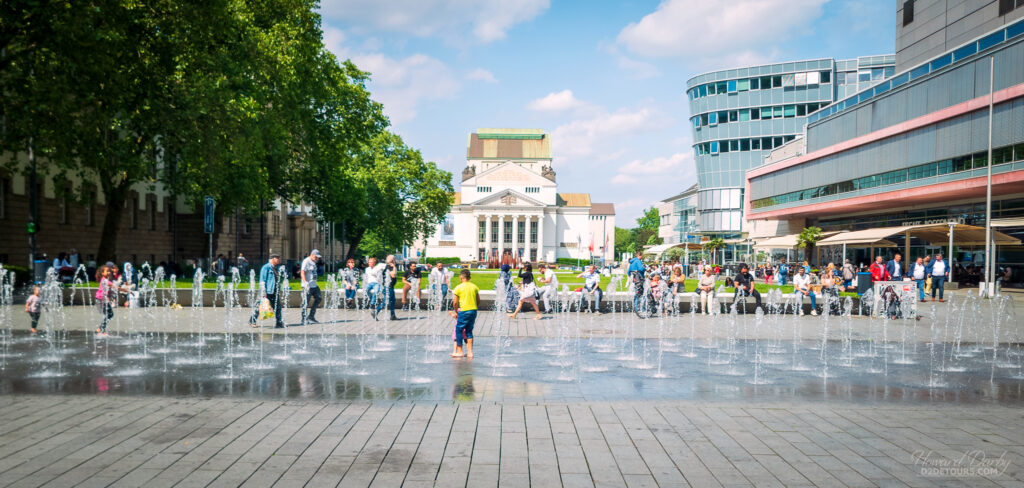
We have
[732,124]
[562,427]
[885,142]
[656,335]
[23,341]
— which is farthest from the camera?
[732,124]

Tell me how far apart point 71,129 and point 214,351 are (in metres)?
11.0

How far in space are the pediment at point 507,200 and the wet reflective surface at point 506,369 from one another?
10822 cm

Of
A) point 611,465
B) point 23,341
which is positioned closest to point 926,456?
point 611,465

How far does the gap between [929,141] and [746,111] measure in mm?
37773

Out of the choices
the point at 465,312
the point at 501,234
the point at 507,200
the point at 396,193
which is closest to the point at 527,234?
the point at 501,234

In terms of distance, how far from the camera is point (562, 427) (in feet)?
21.1

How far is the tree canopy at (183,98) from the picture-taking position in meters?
17.0

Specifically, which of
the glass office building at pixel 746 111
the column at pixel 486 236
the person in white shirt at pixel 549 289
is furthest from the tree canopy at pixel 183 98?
the column at pixel 486 236

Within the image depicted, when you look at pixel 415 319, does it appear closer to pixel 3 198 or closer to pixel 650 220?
pixel 3 198

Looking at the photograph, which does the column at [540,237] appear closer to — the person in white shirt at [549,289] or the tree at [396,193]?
the tree at [396,193]

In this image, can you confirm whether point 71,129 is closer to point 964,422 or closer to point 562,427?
point 562,427

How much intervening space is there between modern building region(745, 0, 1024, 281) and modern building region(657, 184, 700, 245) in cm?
2959

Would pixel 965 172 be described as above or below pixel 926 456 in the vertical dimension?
above

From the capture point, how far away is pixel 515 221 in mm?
122938
